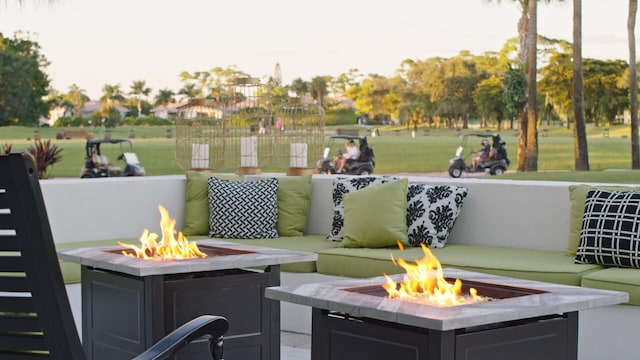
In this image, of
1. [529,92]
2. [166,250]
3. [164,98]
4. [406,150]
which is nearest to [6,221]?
[166,250]

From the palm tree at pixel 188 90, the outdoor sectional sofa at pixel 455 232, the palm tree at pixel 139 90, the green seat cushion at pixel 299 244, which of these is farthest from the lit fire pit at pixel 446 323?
the palm tree at pixel 139 90

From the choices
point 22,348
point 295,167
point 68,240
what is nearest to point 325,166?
point 295,167

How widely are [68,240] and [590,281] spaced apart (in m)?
3.19

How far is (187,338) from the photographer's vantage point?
2100mm

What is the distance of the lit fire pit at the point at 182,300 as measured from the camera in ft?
12.0

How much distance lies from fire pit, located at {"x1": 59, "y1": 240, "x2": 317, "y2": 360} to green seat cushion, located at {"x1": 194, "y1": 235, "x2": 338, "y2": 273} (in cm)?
107

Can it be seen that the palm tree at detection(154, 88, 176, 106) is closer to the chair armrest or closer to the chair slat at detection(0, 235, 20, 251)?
the chair armrest

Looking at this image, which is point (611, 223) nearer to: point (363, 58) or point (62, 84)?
point (363, 58)

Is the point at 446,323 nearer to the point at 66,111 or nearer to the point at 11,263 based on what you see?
the point at 11,263

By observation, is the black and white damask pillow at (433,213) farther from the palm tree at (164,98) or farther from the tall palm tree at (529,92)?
the palm tree at (164,98)

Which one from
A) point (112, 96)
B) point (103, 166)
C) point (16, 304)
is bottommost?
point (103, 166)

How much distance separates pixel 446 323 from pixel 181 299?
61.5 inches

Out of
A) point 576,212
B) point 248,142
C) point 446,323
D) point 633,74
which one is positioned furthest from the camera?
point 633,74

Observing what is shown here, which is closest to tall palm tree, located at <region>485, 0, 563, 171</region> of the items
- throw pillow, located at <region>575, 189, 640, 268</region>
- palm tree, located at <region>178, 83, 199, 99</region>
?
palm tree, located at <region>178, 83, 199, 99</region>
